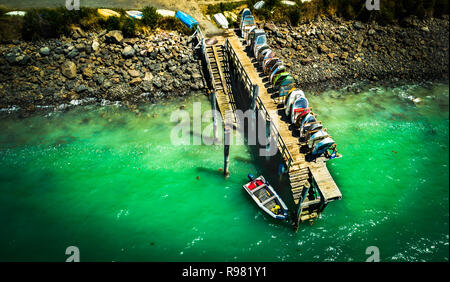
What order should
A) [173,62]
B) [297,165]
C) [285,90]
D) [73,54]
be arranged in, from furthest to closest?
[173,62] → [73,54] → [285,90] → [297,165]

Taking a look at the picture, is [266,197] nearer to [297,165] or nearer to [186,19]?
[297,165]

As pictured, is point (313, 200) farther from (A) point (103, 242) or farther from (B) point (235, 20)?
(B) point (235, 20)

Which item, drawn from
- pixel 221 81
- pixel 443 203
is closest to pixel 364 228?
pixel 443 203

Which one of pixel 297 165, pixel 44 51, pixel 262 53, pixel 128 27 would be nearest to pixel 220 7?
pixel 128 27

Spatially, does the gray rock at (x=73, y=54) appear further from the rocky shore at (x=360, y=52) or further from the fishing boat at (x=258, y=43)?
the rocky shore at (x=360, y=52)

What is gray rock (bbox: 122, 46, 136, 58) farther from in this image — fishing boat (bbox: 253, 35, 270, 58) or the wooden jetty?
fishing boat (bbox: 253, 35, 270, 58)

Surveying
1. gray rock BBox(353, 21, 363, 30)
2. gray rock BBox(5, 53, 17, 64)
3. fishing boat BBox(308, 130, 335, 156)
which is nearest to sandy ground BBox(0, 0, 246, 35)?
gray rock BBox(5, 53, 17, 64)
